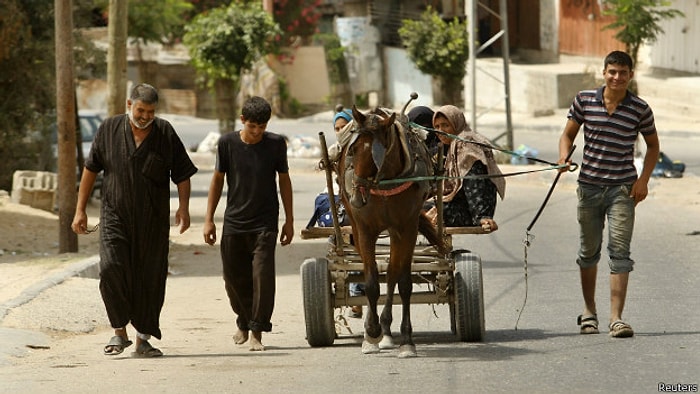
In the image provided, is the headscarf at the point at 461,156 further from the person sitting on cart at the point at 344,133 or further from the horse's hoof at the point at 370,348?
the horse's hoof at the point at 370,348

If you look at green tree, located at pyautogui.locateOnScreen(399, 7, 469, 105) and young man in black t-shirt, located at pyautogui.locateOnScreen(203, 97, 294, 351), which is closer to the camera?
young man in black t-shirt, located at pyautogui.locateOnScreen(203, 97, 294, 351)

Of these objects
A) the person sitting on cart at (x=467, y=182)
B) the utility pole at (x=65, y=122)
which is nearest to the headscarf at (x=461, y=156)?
the person sitting on cart at (x=467, y=182)

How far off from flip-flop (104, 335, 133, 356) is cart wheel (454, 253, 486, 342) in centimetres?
228

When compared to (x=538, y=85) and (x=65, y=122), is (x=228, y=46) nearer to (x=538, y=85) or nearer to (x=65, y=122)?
(x=538, y=85)

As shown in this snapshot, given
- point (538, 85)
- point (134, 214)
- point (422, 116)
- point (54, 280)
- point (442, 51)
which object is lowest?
point (54, 280)

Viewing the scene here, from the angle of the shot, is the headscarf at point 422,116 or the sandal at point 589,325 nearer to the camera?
the sandal at point 589,325

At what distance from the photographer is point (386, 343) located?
997 centimetres

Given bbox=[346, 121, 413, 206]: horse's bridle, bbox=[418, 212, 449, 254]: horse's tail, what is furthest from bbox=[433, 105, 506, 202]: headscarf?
bbox=[346, 121, 413, 206]: horse's bridle

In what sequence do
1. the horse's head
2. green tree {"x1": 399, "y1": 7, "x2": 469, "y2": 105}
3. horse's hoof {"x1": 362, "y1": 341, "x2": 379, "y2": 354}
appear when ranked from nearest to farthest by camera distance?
1. the horse's head
2. horse's hoof {"x1": 362, "y1": 341, "x2": 379, "y2": 354}
3. green tree {"x1": 399, "y1": 7, "x2": 469, "y2": 105}

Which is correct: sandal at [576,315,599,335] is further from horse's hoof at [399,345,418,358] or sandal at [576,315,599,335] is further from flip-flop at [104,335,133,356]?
flip-flop at [104,335,133,356]

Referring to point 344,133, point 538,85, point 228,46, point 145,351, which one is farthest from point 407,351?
point 538,85

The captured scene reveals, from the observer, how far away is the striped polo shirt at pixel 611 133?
1009 centimetres

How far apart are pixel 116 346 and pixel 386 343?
1827mm

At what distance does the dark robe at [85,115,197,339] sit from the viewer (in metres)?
9.88
